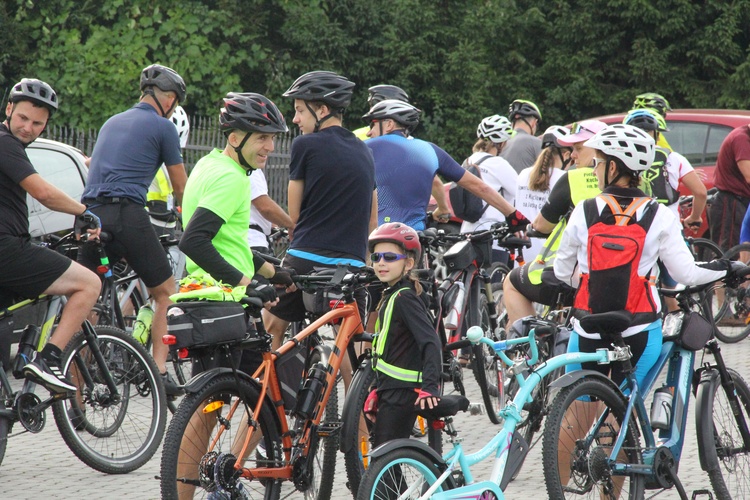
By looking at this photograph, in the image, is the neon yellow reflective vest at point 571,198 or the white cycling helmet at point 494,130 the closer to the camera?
the neon yellow reflective vest at point 571,198

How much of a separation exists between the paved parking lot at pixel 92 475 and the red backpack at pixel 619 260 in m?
1.13

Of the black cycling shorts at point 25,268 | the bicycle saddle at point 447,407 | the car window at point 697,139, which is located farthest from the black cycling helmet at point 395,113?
the car window at point 697,139

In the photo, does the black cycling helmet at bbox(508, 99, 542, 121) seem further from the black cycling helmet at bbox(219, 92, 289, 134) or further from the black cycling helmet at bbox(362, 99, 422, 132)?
the black cycling helmet at bbox(219, 92, 289, 134)

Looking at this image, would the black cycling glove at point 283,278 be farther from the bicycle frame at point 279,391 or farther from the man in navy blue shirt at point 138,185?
the man in navy blue shirt at point 138,185

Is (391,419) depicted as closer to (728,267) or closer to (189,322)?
(189,322)

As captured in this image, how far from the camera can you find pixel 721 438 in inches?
215

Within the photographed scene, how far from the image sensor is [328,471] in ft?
18.1

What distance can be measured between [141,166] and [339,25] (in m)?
13.2

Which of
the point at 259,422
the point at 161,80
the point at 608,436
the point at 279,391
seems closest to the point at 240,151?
the point at 279,391

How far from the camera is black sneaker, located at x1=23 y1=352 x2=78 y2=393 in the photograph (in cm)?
608

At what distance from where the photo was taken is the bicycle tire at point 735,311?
1068 cm

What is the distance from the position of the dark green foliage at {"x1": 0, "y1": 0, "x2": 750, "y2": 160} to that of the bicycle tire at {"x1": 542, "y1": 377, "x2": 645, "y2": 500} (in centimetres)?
1502

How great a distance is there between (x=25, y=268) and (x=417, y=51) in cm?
1461

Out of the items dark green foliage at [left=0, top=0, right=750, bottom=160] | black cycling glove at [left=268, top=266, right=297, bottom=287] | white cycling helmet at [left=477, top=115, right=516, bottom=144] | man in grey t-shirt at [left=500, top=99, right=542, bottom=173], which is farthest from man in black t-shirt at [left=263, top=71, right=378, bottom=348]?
dark green foliage at [left=0, top=0, right=750, bottom=160]
